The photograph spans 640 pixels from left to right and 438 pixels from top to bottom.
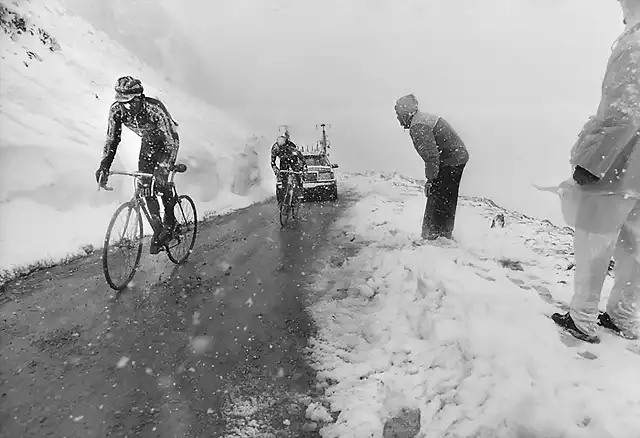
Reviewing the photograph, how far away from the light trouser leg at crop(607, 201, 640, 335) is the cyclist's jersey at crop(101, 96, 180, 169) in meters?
4.92

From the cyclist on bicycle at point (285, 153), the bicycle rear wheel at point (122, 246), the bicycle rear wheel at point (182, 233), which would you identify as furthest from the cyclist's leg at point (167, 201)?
the cyclist on bicycle at point (285, 153)

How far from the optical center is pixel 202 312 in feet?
13.3

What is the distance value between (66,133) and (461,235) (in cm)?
873

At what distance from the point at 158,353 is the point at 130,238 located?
202 cm

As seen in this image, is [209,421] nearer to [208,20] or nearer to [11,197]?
[11,197]

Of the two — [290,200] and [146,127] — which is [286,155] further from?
[146,127]

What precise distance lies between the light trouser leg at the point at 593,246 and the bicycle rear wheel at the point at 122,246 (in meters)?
4.52

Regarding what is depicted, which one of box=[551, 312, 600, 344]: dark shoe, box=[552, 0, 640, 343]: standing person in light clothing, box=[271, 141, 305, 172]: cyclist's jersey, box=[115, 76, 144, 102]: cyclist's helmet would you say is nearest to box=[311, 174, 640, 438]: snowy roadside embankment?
box=[551, 312, 600, 344]: dark shoe

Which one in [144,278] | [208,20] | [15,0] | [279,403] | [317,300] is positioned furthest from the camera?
[208,20]

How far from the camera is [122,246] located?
15.0 ft

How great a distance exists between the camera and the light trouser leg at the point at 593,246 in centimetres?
267

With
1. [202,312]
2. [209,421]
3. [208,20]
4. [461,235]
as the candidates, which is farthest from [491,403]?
[208,20]

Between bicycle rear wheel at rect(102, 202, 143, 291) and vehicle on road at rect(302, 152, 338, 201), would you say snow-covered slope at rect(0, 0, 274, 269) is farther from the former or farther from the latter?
vehicle on road at rect(302, 152, 338, 201)

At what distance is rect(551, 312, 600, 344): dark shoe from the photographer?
2748mm
